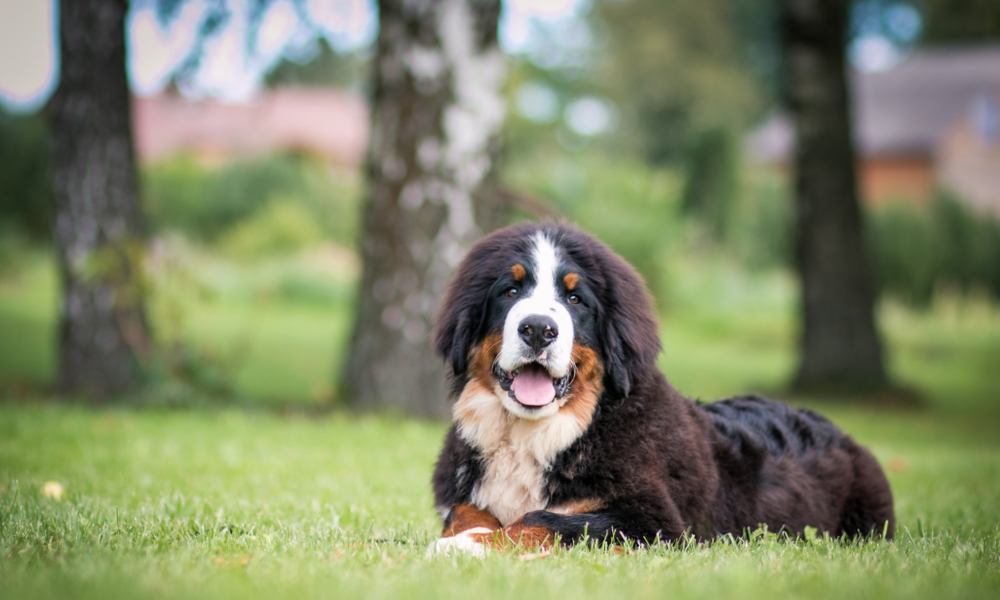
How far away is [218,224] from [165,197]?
5.41ft

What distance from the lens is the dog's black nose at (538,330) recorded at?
14.7ft

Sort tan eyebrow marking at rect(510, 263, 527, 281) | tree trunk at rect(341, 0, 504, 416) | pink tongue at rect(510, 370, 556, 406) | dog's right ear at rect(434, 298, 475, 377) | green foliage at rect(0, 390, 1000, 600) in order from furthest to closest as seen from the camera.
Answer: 1. tree trunk at rect(341, 0, 504, 416)
2. dog's right ear at rect(434, 298, 475, 377)
3. tan eyebrow marking at rect(510, 263, 527, 281)
4. pink tongue at rect(510, 370, 556, 406)
5. green foliage at rect(0, 390, 1000, 600)

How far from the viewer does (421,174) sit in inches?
415

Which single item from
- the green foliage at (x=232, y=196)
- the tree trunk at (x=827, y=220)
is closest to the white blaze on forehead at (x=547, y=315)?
the tree trunk at (x=827, y=220)

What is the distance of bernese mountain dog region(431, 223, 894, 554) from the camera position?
4520 millimetres

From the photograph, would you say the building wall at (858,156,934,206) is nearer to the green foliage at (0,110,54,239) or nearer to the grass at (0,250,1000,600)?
the grass at (0,250,1000,600)

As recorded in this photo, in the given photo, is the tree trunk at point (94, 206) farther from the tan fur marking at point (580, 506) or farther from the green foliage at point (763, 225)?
the green foliage at point (763, 225)

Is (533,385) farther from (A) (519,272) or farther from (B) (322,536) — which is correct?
(B) (322,536)

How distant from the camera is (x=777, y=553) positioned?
423 cm

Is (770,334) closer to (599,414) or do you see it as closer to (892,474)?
(892,474)

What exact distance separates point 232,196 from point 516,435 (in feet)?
89.9

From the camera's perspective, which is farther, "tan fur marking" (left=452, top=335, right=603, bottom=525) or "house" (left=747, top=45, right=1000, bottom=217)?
"house" (left=747, top=45, right=1000, bottom=217)

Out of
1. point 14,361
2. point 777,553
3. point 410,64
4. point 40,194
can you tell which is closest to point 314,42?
point 410,64

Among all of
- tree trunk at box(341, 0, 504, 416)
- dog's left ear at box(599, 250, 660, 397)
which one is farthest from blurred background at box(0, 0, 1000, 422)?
dog's left ear at box(599, 250, 660, 397)
